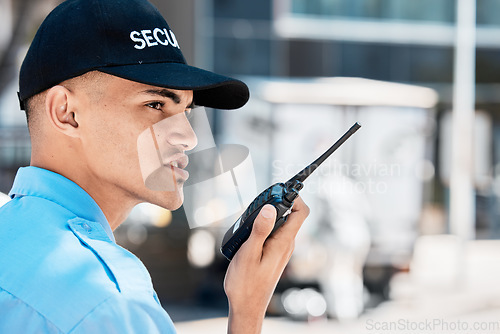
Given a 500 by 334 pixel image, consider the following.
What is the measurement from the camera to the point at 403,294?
848 cm

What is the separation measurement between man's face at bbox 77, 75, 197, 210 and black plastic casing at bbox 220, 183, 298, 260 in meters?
0.14

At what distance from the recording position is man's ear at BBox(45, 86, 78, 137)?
127cm

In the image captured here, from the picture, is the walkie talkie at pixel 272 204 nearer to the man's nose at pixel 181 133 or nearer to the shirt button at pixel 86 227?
the man's nose at pixel 181 133

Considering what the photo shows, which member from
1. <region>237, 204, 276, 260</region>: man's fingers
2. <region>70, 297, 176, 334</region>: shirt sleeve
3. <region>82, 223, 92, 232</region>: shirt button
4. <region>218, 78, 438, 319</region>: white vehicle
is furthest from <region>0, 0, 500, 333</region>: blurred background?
<region>70, 297, 176, 334</region>: shirt sleeve

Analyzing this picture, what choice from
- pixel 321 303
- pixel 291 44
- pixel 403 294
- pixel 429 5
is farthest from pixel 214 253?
pixel 429 5

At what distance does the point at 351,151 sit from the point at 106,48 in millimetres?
9156

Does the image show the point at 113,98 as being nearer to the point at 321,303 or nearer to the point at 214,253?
the point at 321,303

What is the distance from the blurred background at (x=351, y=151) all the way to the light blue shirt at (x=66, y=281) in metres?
4.27

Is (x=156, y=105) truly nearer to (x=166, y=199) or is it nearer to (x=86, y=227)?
(x=166, y=199)

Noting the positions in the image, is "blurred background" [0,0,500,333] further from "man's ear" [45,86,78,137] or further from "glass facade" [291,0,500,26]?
"man's ear" [45,86,78,137]

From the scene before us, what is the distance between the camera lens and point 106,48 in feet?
4.02

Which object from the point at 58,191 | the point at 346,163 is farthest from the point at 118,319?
the point at 346,163

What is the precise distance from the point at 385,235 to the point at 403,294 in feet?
6.00

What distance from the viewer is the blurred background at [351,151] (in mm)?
7648
